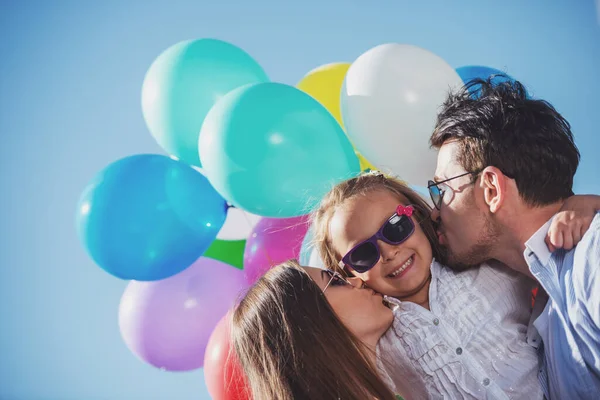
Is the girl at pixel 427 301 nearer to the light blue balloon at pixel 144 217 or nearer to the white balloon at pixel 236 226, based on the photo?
the light blue balloon at pixel 144 217

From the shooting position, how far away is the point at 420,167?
8.36 ft

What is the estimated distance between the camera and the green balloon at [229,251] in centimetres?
370

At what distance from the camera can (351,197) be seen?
1.93 metres

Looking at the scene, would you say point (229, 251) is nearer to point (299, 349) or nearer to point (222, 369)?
point (222, 369)

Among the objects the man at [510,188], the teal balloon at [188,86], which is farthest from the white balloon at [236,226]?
the man at [510,188]

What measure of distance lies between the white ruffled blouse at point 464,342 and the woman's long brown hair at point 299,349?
0.27 metres

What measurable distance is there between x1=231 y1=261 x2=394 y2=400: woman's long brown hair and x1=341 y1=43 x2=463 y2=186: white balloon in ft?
3.77

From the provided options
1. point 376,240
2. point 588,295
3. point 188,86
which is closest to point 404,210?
point 376,240

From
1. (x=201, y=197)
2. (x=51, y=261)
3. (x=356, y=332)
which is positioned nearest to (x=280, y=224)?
(x=201, y=197)

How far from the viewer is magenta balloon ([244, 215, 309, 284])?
2996 millimetres

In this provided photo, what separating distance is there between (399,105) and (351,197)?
78 cm

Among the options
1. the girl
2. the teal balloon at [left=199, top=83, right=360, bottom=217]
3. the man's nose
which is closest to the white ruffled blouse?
the girl

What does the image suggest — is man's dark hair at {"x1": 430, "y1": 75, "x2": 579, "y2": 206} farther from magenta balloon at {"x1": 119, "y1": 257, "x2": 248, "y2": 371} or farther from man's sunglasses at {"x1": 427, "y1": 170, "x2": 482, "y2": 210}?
magenta balloon at {"x1": 119, "y1": 257, "x2": 248, "y2": 371}

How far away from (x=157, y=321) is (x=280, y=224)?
34.5 inches
